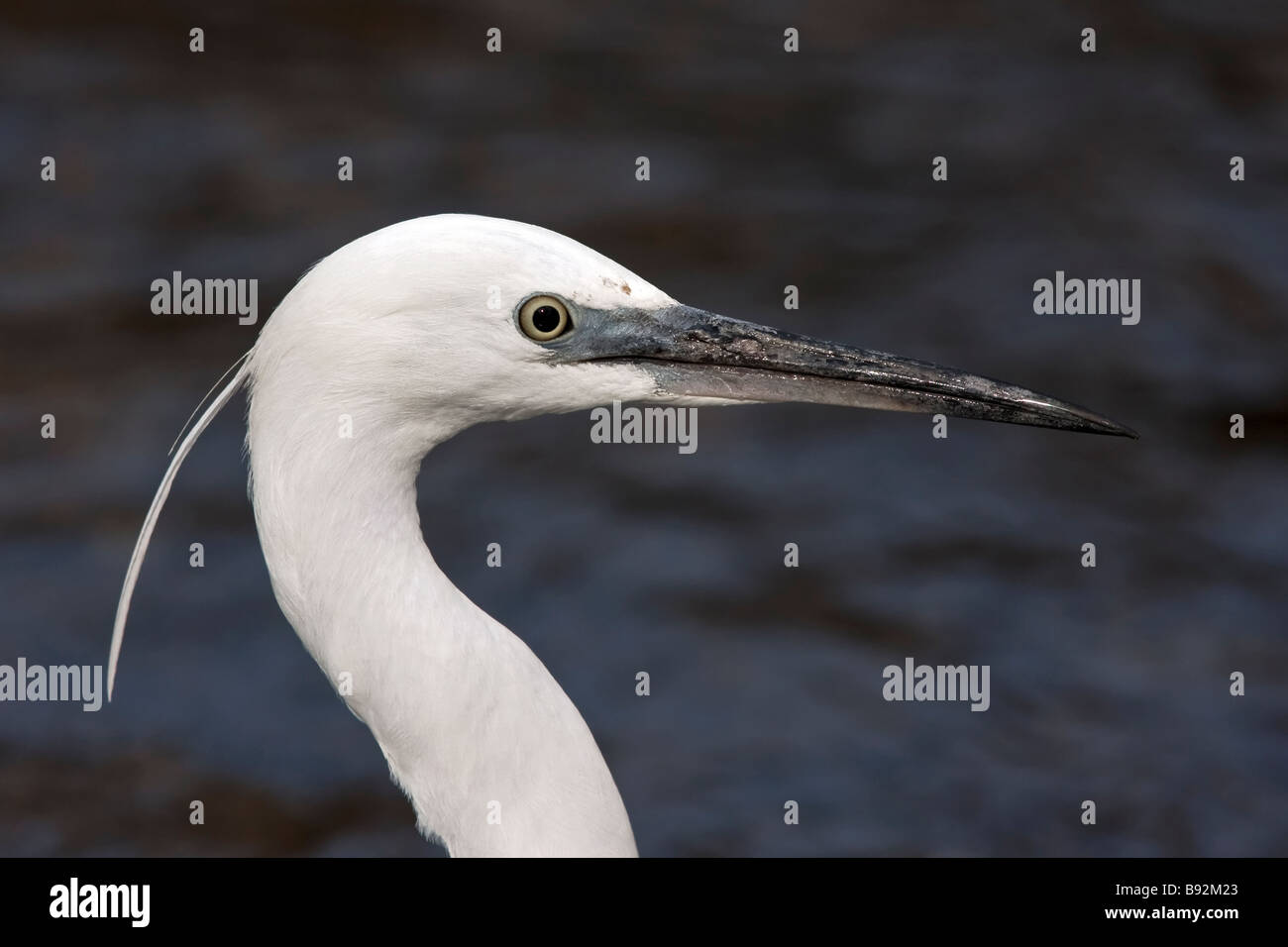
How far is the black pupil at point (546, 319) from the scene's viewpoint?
3333 millimetres

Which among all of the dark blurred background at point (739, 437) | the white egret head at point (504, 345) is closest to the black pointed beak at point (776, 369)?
the white egret head at point (504, 345)

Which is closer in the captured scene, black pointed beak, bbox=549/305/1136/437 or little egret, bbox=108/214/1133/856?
little egret, bbox=108/214/1133/856

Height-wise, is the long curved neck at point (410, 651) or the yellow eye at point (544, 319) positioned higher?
the yellow eye at point (544, 319)

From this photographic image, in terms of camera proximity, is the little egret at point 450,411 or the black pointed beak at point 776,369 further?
the black pointed beak at point 776,369

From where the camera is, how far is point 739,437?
24.8 ft

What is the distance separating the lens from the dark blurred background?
6.35 metres

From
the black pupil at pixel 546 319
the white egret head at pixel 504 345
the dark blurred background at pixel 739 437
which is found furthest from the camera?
the dark blurred background at pixel 739 437

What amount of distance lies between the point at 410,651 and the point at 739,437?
435 centimetres

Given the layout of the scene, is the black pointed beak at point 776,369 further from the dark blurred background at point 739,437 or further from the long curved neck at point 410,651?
the dark blurred background at point 739,437

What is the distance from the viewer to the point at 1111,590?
6.98 meters

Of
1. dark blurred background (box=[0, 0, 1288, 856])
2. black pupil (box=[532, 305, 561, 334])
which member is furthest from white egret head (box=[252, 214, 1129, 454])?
dark blurred background (box=[0, 0, 1288, 856])

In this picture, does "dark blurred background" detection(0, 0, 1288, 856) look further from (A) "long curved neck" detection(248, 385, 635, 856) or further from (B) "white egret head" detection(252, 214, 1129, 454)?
(B) "white egret head" detection(252, 214, 1129, 454)
